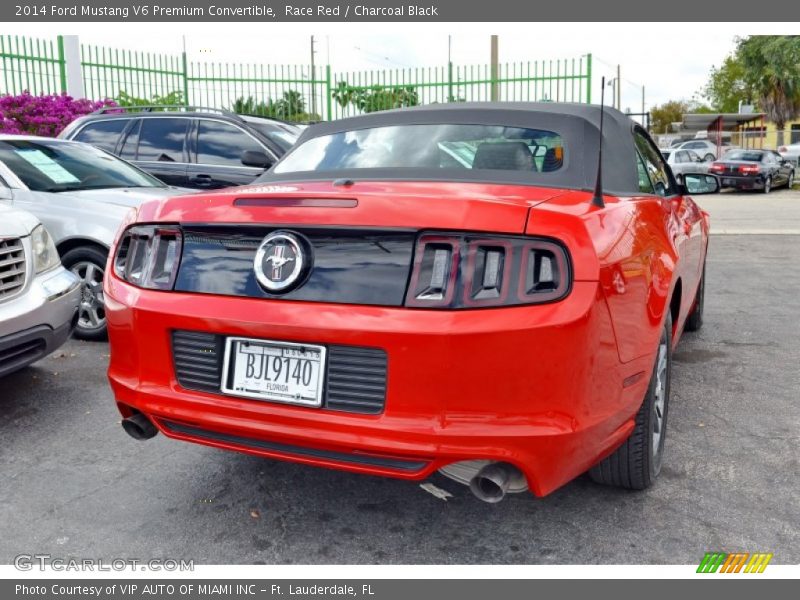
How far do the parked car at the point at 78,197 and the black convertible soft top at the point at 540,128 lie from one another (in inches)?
86.6

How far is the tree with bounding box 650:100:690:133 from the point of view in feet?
259

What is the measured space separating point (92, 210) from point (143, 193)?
0.52 m

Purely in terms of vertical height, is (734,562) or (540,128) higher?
(540,128)

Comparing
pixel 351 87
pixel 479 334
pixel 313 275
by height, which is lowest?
pixel 479 334

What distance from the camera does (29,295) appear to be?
154 inches

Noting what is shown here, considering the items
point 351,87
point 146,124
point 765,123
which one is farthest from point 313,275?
point 765,123

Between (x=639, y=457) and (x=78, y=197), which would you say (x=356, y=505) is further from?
(x=78, y=197)

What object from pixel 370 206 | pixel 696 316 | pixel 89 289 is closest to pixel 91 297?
pixel 89 289

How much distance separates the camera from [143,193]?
19.0ft

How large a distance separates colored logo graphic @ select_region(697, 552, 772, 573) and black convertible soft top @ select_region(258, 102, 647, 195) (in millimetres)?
1365

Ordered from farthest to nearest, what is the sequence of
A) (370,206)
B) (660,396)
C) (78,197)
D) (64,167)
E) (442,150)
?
(64,167) < (78,197) < (442,150) < (660,396) < (370,206)

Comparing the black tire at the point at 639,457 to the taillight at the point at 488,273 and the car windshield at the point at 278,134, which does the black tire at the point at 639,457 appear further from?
the car windshield at the point at 278,134

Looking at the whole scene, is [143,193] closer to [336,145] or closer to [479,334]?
[336,145]

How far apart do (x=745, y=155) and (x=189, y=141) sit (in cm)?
2217
